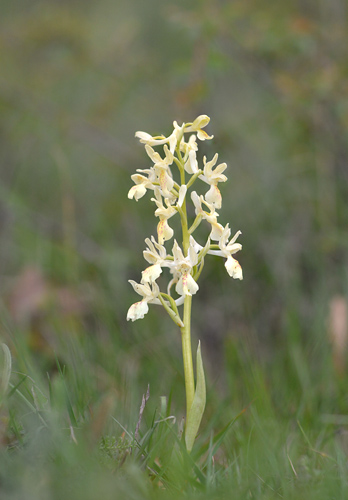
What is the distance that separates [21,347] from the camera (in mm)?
2012

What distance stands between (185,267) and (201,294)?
239 centimetres

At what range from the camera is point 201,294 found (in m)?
4.15

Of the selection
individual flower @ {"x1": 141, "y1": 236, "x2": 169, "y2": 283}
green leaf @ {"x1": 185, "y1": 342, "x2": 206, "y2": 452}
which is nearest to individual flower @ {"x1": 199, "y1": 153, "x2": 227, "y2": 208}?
individual flower @ {"x1": 141, "y1": 236, "x2": 169, "y2": 283}

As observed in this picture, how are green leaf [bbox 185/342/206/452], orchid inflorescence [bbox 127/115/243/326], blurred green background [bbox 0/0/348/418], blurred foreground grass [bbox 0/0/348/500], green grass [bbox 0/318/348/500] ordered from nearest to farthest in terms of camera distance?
green grass [bbox 0/318/348/500], blurred foreground grass [bbox 0/0/348/500], green leaf [bbox 185/342/206/452], orchid inflorescence [bbox 127/115/243/326], blurred green background [bbox 0/0/348/418]

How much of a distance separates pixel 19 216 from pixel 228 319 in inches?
81.1

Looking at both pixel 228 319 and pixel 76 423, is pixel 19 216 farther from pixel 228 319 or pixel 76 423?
pixel 76 423

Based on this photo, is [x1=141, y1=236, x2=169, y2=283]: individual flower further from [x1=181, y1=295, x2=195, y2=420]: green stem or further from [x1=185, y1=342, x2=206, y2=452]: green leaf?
[x1=185, y1=342, x2=206, y2=452]: green leaf

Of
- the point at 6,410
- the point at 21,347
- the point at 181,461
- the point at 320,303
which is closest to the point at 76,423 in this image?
the point at 6,410

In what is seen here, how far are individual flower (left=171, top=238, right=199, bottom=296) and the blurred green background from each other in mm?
852

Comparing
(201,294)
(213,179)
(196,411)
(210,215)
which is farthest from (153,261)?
(201,294)

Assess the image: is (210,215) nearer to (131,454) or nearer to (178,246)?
(178,246)

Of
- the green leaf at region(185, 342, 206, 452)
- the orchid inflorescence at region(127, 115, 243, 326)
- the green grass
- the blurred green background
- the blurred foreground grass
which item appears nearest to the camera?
the green grass

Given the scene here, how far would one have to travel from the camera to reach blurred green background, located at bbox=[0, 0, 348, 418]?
10.7ft

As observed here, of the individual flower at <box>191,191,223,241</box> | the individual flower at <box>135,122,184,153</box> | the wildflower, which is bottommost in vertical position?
the individual flower at <box>191,191,223,241</box>
